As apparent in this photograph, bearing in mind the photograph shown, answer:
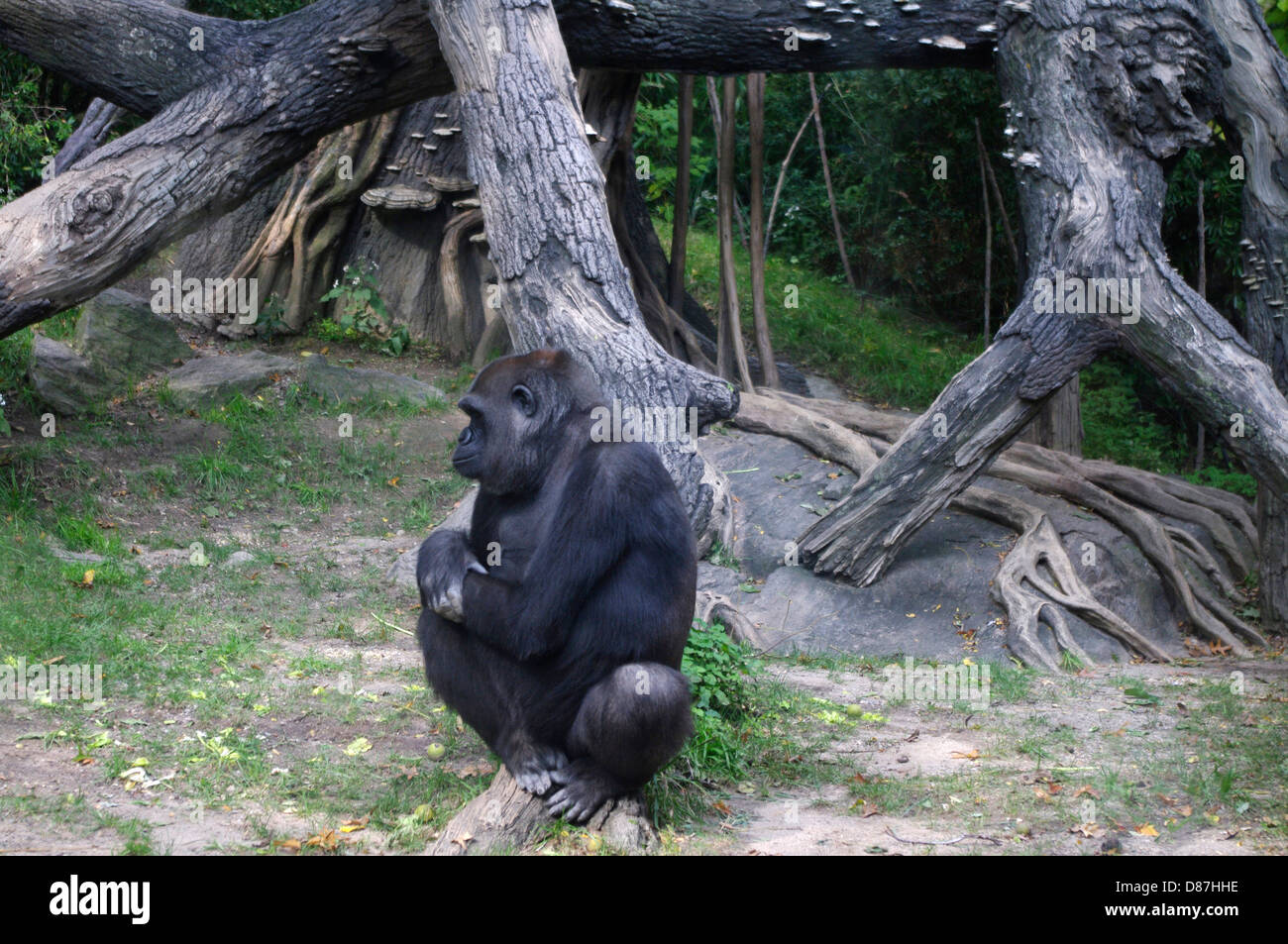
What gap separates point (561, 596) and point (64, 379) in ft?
22.2

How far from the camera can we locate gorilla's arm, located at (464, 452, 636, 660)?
3.82m

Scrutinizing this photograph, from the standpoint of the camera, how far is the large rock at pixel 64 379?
8.78 metres

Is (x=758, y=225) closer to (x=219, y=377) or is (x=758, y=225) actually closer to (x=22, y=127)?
(x=219, y=377)

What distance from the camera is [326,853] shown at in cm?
375

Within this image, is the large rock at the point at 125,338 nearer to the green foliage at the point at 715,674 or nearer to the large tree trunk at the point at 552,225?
the large tree trunk at the point at 552,225

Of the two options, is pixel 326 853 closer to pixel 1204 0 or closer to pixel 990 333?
pixel 1204 0

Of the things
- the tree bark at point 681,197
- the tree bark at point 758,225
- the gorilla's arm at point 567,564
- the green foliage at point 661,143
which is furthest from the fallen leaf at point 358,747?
the green foliage at point 661,143

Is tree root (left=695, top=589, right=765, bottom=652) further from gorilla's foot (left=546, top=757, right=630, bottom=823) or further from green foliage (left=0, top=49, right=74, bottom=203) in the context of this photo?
green foliage (left=0, top=49, right=74, bottom=203)

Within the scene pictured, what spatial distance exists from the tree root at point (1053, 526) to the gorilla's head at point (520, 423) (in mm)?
4056
